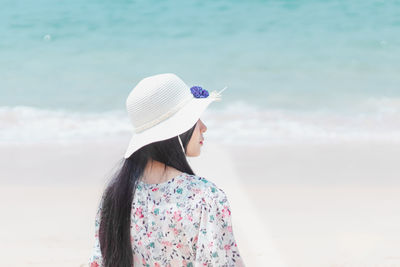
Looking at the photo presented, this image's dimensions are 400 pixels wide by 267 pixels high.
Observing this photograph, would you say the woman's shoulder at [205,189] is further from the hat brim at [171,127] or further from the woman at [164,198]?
the hat brim at [171,127]

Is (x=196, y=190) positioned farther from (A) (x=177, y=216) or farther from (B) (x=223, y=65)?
(B) (x=223, y=65)

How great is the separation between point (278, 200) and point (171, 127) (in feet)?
17.1

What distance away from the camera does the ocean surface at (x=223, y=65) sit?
8.44 meters

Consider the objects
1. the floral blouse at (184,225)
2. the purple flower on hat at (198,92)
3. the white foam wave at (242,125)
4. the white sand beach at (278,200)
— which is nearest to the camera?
the floral blouse at (184,225)

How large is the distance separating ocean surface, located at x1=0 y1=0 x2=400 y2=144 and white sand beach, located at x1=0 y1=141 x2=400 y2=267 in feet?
1.26

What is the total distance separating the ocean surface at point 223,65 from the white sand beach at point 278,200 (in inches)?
15.1

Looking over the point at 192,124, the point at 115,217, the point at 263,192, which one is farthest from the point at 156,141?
the point at 263,192

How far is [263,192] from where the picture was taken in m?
6.98

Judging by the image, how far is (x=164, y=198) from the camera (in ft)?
5.83

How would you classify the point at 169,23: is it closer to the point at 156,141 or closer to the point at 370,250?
the point at 370,250

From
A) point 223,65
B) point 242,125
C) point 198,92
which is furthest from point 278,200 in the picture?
point 198,92

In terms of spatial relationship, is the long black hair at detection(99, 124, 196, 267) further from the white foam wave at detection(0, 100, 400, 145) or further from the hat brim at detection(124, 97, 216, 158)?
the white foam wave at detection(0, 100, 400, 145)

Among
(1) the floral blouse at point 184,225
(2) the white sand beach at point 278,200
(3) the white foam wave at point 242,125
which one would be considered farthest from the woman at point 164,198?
(3) the white foam wave at point 242,125

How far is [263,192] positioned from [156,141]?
17.4ft
